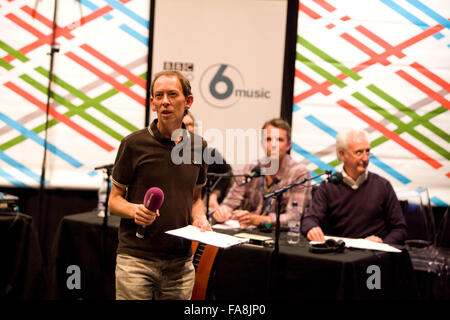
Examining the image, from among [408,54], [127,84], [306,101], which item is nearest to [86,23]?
[127,84]

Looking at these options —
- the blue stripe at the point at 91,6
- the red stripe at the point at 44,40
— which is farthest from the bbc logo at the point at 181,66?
the red stripe at the point at 44,40

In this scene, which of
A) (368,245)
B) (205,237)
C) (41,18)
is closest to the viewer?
(205,237)

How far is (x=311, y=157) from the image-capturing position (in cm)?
505

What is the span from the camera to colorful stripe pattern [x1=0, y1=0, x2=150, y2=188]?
4.98 metres

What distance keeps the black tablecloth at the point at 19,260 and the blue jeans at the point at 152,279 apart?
1.62m

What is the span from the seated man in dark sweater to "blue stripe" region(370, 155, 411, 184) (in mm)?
1474

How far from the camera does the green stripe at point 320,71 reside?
16.4 feet

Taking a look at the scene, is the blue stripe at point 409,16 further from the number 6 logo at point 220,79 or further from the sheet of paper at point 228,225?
the sheet of paper at point 228,225

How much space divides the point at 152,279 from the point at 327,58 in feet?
12.1

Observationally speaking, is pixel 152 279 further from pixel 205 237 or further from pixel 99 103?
pixel 99 103

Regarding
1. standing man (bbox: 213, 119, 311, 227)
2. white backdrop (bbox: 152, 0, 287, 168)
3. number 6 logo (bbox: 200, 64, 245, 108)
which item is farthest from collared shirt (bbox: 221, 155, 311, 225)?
number 6 logo (bbox: 200, 64, 245, 108)

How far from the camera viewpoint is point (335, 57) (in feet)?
16.5

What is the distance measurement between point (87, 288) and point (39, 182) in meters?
1.75

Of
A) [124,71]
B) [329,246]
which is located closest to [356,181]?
[329,246]
